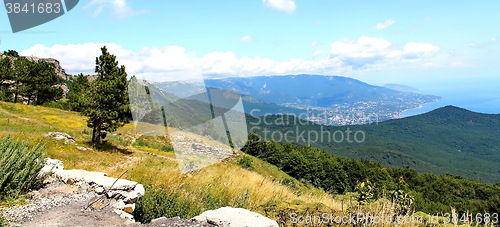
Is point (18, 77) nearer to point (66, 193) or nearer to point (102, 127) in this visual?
point (102, 127)

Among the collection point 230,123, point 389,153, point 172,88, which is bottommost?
point 389,153

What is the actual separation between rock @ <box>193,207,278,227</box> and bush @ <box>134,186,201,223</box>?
1.42 meters

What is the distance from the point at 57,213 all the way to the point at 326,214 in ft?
21.0

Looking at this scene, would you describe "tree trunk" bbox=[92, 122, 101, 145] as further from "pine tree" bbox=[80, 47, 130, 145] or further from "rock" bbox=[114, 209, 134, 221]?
"rock" bbox=[114, 209, 134, 221]

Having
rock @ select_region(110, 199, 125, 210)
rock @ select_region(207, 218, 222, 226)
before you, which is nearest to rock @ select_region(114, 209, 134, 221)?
rock @ select_region(110, 199, 125, 210)

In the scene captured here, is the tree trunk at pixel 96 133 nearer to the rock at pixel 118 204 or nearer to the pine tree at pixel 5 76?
the rock at pixel 118 204

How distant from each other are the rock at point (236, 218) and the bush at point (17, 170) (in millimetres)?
5021

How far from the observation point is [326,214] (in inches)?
239

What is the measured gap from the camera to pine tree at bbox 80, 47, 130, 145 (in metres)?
21.4

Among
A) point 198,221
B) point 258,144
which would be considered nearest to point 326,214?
point 198,221

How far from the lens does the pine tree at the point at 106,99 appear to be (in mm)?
21445

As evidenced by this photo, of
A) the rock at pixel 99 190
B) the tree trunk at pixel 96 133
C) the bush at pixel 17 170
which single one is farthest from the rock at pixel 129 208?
the tree trunk at pixel 96 133

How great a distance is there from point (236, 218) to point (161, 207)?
8.56ft

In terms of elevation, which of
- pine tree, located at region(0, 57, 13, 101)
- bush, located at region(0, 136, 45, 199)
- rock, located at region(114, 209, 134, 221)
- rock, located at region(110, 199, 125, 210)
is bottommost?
rock, located at region(114, 209, 134, 221)
